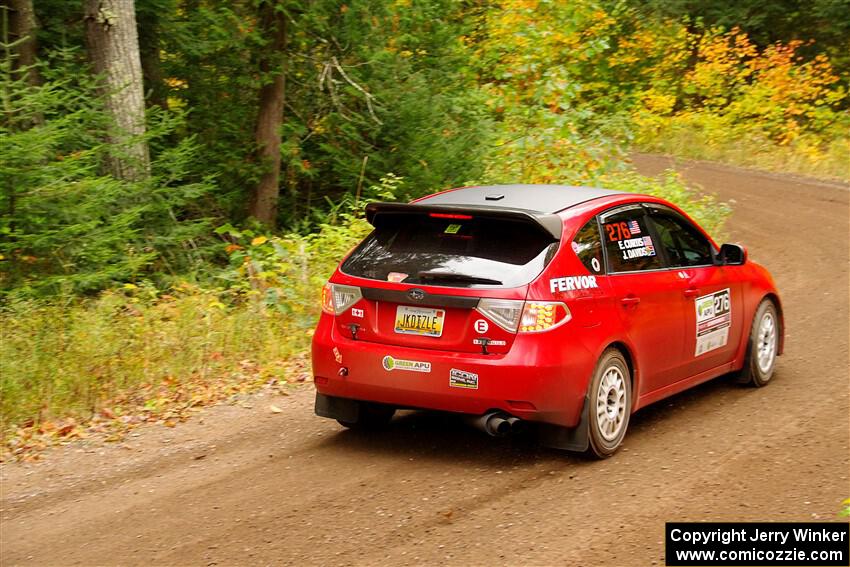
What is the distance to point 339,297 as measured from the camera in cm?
710

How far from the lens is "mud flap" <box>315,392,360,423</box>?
729 cm

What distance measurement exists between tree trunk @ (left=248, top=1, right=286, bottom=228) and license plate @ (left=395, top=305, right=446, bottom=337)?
8.60 metres

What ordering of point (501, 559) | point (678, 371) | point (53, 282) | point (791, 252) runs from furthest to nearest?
point (791, 252) → point (53, 282) → point (678, 371) → point (501, 559)

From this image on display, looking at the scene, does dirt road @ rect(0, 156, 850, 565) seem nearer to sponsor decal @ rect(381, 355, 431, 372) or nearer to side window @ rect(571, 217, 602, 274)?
sponsor decal @ rect(381, 355, 431, 372)

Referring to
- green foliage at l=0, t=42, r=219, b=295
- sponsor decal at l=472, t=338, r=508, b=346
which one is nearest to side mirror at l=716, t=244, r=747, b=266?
sponsor decal at l=472, t=338, r=508, b=346

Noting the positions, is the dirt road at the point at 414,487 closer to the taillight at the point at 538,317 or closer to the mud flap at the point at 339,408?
the mud flap at the point at 339,408

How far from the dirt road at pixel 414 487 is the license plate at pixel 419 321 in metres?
0.89

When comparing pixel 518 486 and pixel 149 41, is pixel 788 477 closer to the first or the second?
pixel 518 486

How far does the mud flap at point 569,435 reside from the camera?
667cm

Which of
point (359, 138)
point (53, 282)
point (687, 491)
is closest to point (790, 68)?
point (359, 138)

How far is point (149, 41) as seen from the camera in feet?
50.6

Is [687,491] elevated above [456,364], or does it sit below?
below

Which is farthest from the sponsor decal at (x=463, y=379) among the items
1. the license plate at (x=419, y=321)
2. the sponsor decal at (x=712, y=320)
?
the sponsor decal at (x=712, y=320)

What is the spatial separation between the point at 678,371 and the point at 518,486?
2072 mm
